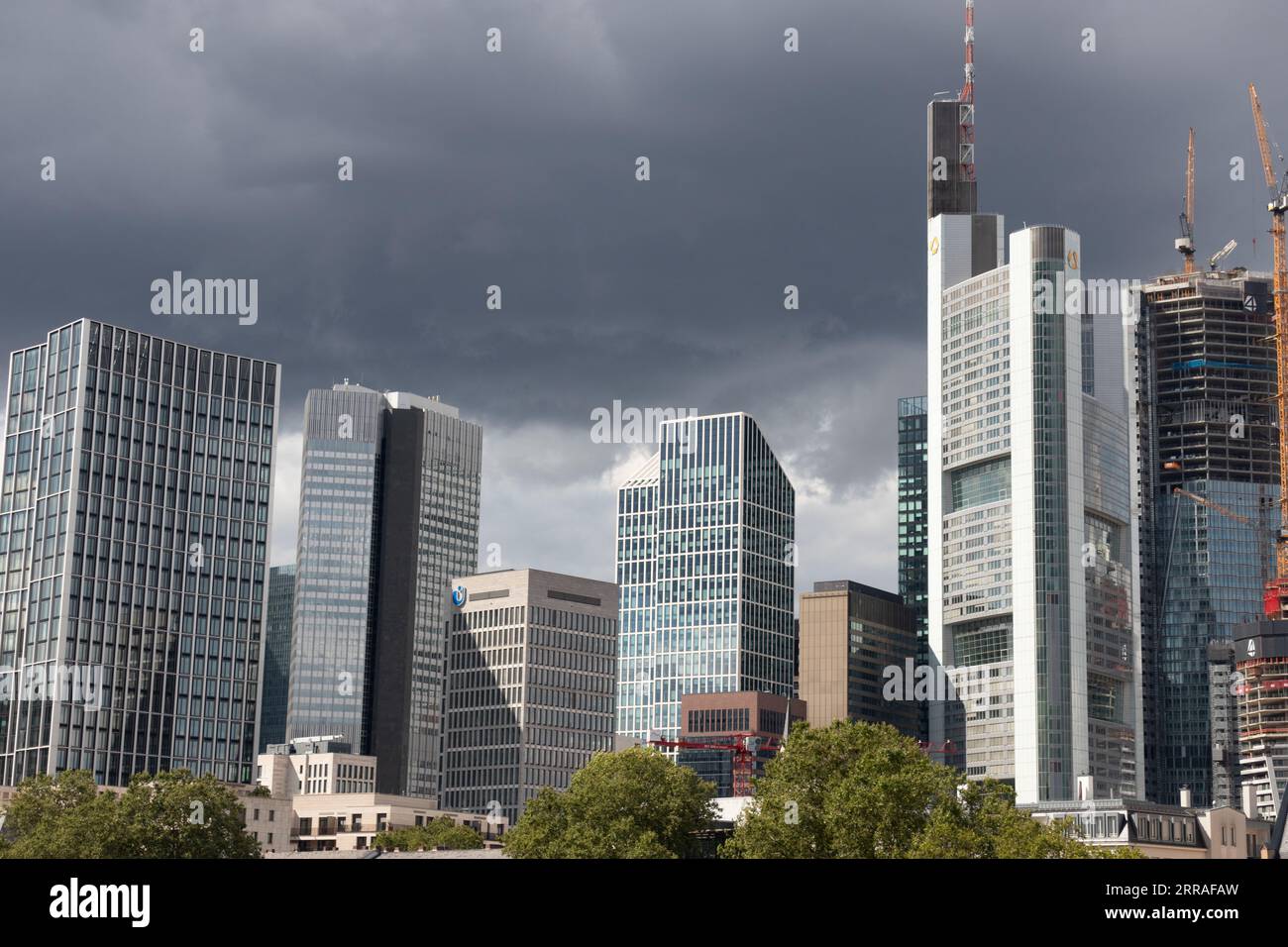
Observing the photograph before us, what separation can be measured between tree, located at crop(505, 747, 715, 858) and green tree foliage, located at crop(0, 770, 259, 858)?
98.7 feet

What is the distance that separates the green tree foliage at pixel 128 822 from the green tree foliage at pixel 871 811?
57.0 metres

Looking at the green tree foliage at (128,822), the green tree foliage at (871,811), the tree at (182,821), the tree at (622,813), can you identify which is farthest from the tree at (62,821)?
the green tree foliage at (871,811)

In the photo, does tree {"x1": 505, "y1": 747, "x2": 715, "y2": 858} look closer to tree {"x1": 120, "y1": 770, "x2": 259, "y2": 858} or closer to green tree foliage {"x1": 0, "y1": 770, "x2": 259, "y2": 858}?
tree {"x1": 120, "y1": 770, "x2": 259, "y2": 858}

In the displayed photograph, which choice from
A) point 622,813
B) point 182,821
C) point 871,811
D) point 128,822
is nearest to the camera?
point 871,811

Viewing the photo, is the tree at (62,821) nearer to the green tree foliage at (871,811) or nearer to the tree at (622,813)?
the tree at (622,813)

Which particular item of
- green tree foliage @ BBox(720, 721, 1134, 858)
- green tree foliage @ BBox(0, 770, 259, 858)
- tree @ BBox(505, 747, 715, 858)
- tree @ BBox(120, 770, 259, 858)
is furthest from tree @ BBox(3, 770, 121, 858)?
green tree foliage @ BBox(720, 721, 1134, 858)

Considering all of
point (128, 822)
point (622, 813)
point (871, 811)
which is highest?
point (871, 811)

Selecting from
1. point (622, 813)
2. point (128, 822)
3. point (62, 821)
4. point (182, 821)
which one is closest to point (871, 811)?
point (622, 813)

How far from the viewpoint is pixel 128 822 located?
14688cm

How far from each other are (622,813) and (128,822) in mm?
44400

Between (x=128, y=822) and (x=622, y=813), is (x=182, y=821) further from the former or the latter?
(x=622, y=813)

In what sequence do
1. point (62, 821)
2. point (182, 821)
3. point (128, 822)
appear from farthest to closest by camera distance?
point (182, 821), point (128, 822), point (62, 821)

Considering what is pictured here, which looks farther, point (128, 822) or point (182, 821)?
point (182, 821)
